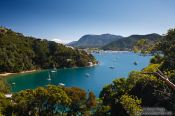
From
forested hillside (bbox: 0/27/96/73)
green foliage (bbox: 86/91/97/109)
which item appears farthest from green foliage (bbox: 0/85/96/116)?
forested hillside (bbox: 0/27/96/73)

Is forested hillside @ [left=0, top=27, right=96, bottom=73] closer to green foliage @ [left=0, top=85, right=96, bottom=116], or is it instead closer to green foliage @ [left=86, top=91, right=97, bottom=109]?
green foliage @ [left=0, top=85, right=96, bottom=116]

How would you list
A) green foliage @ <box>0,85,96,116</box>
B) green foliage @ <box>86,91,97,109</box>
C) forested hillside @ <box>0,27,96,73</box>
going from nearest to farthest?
green foliage @ <box>0,85,96,116</box> → green foliage @ <box>86,91,97,109</box> → forested hillside @ <box>0,27,96,73</box>

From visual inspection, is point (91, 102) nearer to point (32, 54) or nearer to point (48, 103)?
point (48, 103)

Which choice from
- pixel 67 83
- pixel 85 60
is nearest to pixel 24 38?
pixel 85 60

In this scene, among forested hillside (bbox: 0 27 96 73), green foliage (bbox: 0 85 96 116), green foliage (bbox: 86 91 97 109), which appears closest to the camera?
green foliage (bbox: 0 85 96 116)

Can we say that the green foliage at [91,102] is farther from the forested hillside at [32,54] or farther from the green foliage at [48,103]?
the forested hillside at [32,54]

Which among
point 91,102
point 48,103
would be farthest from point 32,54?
point 48,103

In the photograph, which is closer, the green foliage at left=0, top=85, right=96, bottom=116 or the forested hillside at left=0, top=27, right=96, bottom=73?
the green foliage at left=0, top=85, right=96, bottom=116

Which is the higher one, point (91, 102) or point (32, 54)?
point (32, 54)
